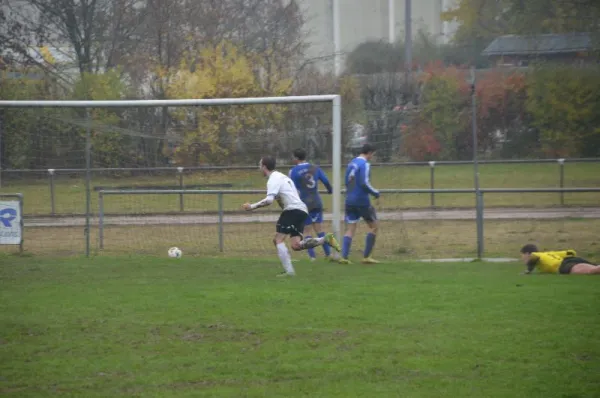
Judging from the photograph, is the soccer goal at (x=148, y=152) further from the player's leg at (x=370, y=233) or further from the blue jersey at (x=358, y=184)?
the player's leg at (x=370, y=233)

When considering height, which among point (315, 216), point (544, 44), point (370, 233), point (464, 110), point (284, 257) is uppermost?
point (544, 44)

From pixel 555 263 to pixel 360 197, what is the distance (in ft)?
10.6

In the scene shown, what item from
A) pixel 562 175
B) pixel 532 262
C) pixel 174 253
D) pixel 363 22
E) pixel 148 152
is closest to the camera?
pixel 532 262

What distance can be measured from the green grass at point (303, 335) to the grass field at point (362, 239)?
3570 millimetres

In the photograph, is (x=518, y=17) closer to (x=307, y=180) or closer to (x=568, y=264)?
(x=307, y=180)

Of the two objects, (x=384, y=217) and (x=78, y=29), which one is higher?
(x=78, y=29)

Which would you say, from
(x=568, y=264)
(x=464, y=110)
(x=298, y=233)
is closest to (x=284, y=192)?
(x=298, y=233)

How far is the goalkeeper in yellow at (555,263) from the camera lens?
39.9 feet

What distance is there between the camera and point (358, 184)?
14.0m

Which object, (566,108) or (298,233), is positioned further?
(566,108)

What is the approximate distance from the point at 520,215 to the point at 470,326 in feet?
37.8

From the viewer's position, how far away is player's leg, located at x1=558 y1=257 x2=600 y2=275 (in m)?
12.0

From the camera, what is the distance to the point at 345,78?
95.6 ft

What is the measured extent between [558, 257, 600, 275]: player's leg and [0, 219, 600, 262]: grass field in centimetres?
322
